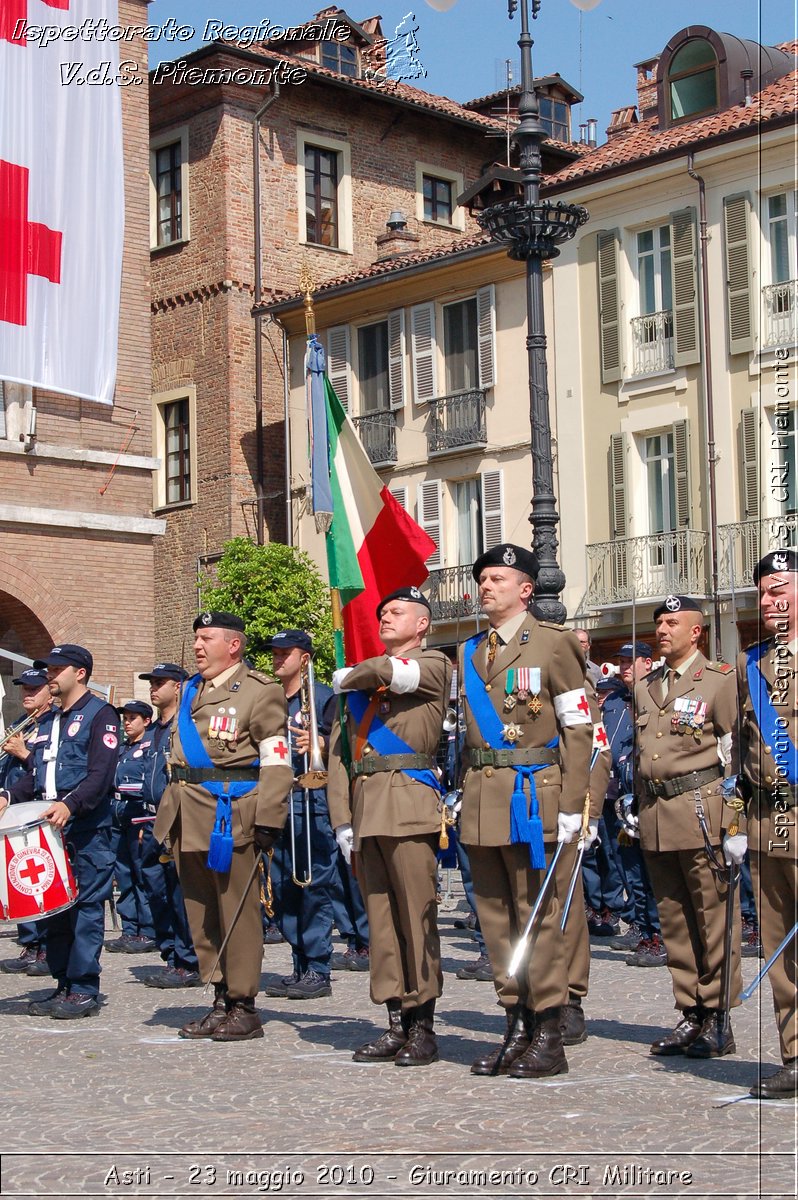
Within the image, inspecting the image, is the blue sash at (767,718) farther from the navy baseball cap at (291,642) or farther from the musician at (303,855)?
the navy baseball cap at (291,642)

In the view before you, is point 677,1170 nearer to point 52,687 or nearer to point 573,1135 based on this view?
point 573,1135

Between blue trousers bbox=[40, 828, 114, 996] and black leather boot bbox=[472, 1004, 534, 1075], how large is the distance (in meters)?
3.17

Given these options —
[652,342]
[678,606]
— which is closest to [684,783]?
[678,606]

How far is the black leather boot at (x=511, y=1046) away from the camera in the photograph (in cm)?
782

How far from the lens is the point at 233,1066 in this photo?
27.2ft

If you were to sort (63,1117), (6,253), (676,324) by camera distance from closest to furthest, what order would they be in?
(63,1117) < (6,253) < (676,324)

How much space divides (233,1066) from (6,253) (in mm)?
15100

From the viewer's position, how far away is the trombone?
10.8 m

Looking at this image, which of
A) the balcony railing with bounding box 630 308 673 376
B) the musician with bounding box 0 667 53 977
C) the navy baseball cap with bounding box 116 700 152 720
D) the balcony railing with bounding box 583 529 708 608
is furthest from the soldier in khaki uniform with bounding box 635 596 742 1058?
the balcony railing with bounding box 630 308 673 376

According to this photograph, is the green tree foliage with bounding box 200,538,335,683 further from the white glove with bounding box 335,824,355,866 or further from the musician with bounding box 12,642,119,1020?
the white glove with bounding box 335,824,355,866

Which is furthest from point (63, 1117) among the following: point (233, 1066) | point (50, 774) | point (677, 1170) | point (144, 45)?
point (144, 45)

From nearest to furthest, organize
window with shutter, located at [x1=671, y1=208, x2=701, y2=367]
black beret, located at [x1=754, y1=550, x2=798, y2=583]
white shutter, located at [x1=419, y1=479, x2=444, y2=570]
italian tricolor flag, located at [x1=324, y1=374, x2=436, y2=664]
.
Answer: black beret, located at [x1=754, y1=550, x2=798, y2=583] < italian tricolor flag, located at [x1=324, y1=374, x2=436, y2=664] < window with shutter, located at [x1=671, y1=208, x2=701, y2=367] < white shutter, located at [x1=419, y1=479, x2=444, y2=570]

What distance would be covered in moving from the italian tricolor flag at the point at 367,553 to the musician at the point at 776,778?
3137mm

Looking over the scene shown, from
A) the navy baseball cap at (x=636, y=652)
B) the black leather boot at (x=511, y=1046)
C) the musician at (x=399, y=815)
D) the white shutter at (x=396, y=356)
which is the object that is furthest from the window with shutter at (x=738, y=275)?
the black leather boot at (x=511, y=1046)
